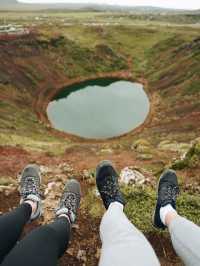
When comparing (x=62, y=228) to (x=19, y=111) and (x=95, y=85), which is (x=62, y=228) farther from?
(x=95, y=85)

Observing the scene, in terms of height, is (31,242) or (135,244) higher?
(31,242)

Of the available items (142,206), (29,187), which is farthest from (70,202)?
(142,206)

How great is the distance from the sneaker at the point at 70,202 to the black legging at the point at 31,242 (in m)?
0.44

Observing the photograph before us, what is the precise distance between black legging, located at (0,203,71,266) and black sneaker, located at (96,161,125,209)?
4.09 feet

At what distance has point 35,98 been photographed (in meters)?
50.2

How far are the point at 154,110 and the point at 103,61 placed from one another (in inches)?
918

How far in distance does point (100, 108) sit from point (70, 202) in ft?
146

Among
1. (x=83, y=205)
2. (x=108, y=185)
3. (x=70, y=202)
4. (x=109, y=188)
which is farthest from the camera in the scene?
(x=83, y=205)

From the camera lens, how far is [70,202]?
6984 mm

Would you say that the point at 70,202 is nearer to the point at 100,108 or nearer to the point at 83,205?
the point at 83,205

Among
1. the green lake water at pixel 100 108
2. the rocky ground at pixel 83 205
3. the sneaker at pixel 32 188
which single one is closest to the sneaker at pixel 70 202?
the sneaker at pixel 32 188

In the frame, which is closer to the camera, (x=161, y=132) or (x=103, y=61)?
(x=161, y=132)

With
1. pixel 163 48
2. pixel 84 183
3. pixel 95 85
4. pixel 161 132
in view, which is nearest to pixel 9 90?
pixel 95 85

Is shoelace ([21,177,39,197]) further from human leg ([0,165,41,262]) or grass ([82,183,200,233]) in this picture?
grass ([82,183,200,233])
